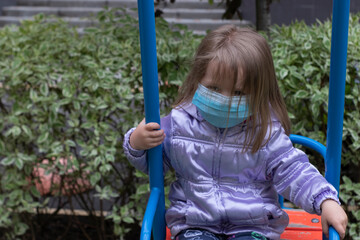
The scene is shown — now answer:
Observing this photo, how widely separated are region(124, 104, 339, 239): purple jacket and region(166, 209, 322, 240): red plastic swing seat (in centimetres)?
14

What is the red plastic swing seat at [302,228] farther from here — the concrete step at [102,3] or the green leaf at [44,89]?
the concrete step at [102,3]

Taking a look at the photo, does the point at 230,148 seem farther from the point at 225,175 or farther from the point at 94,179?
the point at 94,179

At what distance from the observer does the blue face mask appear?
4.73 feet

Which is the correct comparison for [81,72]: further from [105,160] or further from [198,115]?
[198,115]

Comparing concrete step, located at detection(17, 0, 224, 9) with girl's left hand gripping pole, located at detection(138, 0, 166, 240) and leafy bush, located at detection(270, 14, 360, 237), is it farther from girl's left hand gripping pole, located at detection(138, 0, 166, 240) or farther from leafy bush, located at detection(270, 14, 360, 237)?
girl's left hand gripping pole, located at detection(138, 0, 166, 240)

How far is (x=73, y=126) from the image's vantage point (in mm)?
2557

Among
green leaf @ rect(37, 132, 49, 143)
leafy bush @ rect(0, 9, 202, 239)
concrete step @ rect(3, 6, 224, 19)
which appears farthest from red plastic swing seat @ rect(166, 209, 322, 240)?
concrete step @ rect(3, 6, 224, 19)

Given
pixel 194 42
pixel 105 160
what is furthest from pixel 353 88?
pixel 105 160

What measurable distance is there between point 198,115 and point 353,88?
1141 mm

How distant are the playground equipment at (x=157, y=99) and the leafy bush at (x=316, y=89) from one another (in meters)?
0.91

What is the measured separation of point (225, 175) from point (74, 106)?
1.19 m

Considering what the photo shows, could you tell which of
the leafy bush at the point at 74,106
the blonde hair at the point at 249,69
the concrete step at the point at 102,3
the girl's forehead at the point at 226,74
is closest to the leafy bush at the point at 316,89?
the leafy bush at the point at 74,106

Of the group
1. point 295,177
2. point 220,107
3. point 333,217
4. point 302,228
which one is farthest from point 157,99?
point 302,228

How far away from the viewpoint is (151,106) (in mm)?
1462
